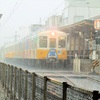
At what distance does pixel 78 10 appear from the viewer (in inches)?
2357

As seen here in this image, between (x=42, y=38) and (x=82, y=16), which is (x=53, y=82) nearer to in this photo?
(x=42, y=38)

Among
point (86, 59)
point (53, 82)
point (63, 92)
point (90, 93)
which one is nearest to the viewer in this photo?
point (90, 93)

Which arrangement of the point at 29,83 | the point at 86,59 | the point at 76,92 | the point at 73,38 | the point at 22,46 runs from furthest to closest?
the point at 22,46
the point at 73,38
the point at 86,59
the point at 29,83
the point at 76,92

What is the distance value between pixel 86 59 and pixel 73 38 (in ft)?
13.5

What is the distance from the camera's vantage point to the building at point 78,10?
58.5 meters

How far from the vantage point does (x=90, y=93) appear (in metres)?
3.53

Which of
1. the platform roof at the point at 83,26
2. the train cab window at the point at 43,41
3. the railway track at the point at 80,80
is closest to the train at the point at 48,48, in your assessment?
the train cab window at the point at 43,41

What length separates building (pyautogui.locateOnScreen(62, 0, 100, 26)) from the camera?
192 ft

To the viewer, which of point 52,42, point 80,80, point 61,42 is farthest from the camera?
point 61,42

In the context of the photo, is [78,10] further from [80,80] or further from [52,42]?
[80,80]

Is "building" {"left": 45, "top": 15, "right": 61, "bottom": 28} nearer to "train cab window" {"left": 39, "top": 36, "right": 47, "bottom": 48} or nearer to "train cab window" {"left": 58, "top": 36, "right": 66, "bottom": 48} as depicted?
"train cab window" {"left": 58, "top": 36, "right": 66, "bottom": 48}

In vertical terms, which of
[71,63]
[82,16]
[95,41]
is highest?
[82,16]

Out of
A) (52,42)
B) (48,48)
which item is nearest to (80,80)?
(48,48)

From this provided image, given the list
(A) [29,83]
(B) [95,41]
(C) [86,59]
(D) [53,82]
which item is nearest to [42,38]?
(C) [86,59]
